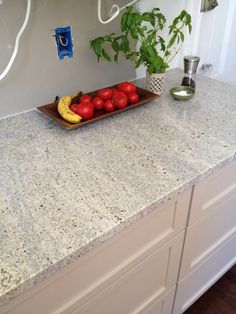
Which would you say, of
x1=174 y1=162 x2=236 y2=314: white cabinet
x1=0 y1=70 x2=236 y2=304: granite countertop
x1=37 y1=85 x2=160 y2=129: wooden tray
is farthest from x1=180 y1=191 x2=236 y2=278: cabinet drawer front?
x1=37 y1=85 x2=160 y2=129: wooden tray

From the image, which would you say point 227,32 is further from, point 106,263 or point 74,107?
point 106,263

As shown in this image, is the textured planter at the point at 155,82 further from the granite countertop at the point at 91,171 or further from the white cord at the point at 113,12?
the white cord at the point at 113,12

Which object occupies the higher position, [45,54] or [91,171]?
[45,54]

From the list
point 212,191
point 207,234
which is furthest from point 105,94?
point 207,234

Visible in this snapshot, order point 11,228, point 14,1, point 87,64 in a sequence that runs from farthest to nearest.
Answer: point 87,64 < point 14,1 < point 11,228

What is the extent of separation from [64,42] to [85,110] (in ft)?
0.91

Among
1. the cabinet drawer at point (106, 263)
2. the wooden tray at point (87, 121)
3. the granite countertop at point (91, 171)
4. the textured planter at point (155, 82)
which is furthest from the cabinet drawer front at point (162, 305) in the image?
the textured planter at point (155, 82)

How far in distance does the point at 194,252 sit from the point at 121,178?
0.46 metres

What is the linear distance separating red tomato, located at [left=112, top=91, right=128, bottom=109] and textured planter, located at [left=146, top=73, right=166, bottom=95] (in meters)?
Result: 0.16

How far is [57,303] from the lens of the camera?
635 mm

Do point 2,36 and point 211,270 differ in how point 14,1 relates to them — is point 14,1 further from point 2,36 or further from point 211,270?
point 211,270

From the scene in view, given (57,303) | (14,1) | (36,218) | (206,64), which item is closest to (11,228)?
(36,218)

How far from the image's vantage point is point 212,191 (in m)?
0.88

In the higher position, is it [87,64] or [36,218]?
[87,64]
